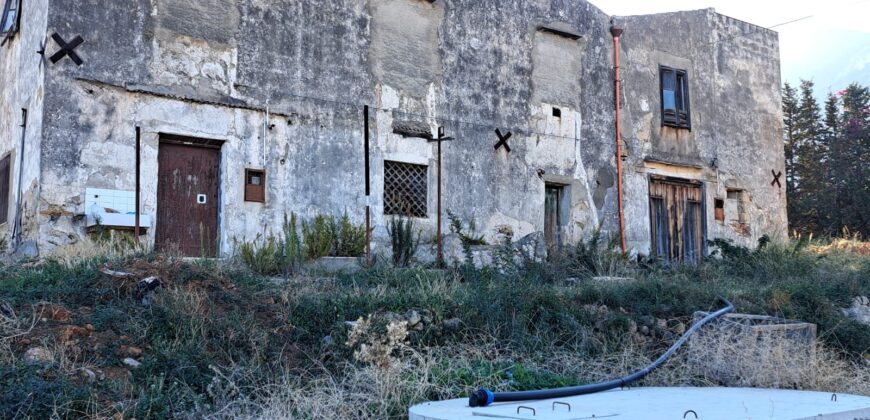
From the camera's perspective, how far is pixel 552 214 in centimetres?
1440

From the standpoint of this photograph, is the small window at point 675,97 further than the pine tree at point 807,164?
No

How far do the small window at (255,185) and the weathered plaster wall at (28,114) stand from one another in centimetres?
261

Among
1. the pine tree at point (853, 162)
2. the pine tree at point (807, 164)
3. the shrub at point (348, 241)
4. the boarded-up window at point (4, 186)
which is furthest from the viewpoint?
the pine tree at point (807, 164)

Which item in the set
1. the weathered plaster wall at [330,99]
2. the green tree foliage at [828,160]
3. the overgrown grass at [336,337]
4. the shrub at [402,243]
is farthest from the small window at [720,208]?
the shrub at [402,243]

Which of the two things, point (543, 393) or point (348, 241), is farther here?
point (348, 241)

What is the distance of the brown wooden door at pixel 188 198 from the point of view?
10.6 meters

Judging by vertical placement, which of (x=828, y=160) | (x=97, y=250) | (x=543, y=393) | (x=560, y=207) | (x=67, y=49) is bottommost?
(x=543, y=393)

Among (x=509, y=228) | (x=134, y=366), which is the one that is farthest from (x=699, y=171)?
(x=134, y=366)

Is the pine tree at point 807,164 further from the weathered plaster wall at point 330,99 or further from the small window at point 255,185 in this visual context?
the small window at point 255,185

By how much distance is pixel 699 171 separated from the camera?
1631 cm

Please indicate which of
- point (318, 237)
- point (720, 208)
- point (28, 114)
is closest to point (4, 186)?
point (28, 114)

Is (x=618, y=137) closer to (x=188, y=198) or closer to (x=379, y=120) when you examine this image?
(x=379, y=120)

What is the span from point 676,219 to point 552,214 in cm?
321

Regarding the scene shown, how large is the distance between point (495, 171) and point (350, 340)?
764 centimetres
